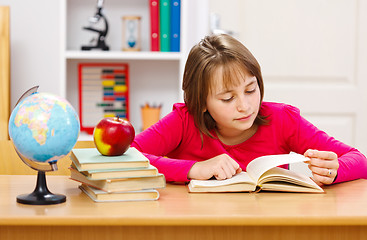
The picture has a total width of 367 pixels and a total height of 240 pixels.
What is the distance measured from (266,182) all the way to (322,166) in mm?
152

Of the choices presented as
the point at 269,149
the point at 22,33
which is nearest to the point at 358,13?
the point at 269,149

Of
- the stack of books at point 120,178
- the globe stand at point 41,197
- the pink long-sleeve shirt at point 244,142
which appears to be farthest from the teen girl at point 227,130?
the globe stand at point 41,197

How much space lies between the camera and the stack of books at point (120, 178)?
1007 millimetres

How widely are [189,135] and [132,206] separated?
64cm

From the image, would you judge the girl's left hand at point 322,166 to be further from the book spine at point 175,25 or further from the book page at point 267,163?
the book spine at point 175,25

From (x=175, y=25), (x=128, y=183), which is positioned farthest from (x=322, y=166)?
(x=175, y=25)

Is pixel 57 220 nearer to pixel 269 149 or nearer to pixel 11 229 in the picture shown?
pixel 11 229

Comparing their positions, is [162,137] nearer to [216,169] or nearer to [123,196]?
[216,169]

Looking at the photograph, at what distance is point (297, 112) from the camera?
158 centimetres

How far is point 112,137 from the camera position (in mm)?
1100

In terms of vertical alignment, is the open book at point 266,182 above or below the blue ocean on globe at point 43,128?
below

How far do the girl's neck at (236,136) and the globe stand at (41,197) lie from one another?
70 cm

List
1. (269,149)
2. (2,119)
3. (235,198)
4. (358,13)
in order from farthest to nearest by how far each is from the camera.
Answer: (358,13) < (2,119) < (269,149) < (235,198)

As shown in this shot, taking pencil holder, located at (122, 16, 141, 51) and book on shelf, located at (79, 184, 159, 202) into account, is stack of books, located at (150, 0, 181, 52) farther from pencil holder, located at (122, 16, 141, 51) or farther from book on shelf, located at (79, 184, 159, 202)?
book on shelf, located at (79, 184, 159, 202)
